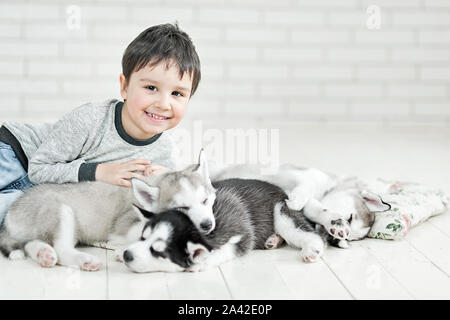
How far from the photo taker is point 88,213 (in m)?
2.03

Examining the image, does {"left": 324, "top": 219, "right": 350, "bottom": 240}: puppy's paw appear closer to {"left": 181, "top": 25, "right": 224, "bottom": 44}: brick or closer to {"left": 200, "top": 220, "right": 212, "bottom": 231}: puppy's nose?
{"left": 200, "top": 220, "right": 212, "bottom": 231}: puppy's nose

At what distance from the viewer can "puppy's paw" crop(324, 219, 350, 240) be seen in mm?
2070

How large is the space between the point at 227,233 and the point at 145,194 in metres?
0.28

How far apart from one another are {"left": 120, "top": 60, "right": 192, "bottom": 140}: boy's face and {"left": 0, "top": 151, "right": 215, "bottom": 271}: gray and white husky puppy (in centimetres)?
33

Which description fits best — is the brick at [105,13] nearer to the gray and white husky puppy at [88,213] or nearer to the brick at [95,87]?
the brick at [95,87]

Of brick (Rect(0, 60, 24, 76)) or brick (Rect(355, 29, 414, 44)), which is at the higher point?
brick (Rect(355, 29, 414, 44))

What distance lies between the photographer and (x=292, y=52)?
15.9 ft

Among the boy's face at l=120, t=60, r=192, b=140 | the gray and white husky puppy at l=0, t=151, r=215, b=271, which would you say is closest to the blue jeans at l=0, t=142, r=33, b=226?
the gray and white husky puppy at l=0, t=151, r=215, b=271

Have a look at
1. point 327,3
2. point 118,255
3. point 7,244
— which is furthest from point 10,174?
point 327,3

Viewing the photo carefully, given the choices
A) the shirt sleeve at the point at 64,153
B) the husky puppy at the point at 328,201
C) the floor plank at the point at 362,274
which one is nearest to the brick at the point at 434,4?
the husky puppy at the point at 328,201

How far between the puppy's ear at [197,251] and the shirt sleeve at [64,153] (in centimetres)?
58

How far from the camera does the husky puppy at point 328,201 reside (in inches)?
83.4
